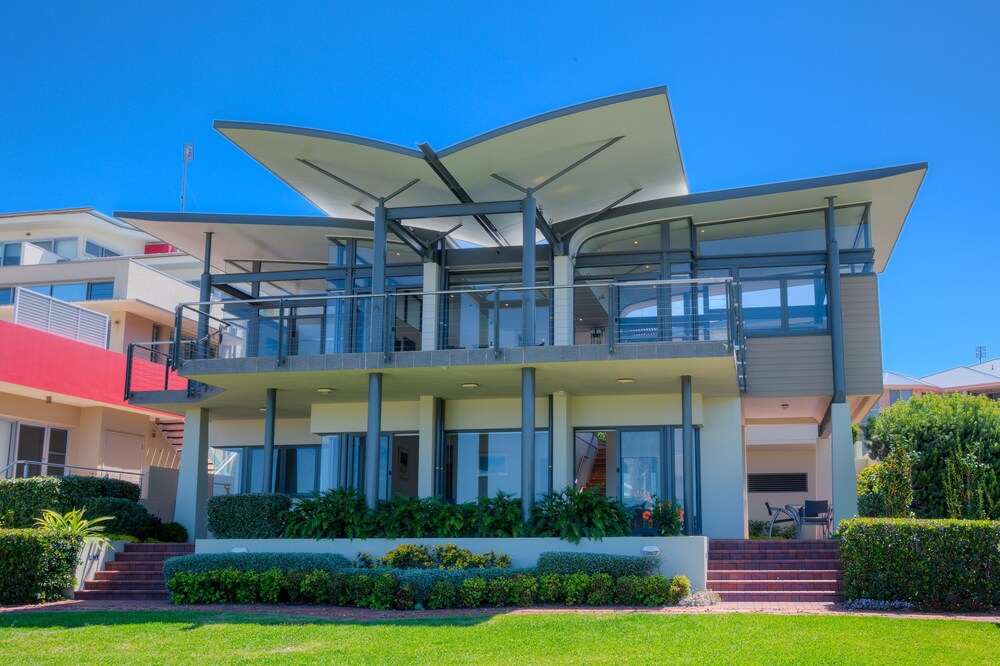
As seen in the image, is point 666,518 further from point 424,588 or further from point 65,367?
point 65,367

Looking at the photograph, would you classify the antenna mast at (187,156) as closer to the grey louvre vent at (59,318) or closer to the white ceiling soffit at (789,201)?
the grey louvre vent at (59,318)

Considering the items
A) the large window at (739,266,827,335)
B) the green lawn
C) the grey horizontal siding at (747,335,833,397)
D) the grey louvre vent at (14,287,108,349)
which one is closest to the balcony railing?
the grey horizontal siding at (747,335,833,397)

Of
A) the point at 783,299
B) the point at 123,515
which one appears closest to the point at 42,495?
the point at 123,515

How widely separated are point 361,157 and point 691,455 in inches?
305

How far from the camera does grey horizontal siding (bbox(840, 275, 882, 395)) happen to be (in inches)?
758

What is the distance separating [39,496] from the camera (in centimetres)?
1819

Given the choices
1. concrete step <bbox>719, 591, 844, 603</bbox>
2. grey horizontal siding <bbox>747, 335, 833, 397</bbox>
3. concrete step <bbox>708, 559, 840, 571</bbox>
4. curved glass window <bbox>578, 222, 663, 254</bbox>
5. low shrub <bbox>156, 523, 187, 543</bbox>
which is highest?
curved glass window <bbox>578, 222, 663, 254</bbox>

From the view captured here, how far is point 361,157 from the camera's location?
17453mm

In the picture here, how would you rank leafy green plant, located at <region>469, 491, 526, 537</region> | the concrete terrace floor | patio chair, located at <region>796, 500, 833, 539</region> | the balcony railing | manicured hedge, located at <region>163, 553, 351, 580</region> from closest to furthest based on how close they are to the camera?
the concrete terrace floor, manicured hedge, located at <region>163, 553, 351, 580</region>, leafy green plant, located at <region>469, 491, 526, 537</region>, the balcony railing, patio chair, located at <region>796, 500, 833, 539</region>

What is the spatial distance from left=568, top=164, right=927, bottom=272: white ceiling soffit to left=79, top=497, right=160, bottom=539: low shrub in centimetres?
1028

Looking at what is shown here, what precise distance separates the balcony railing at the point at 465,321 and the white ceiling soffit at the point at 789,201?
5.12 ft

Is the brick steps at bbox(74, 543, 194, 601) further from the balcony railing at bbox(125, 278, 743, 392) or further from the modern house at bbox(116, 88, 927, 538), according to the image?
the balcony railing at bbox(125, 278, 743, 392)

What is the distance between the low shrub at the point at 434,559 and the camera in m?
15.2

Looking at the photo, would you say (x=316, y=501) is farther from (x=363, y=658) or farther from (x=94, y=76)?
(x=94, y=76)
